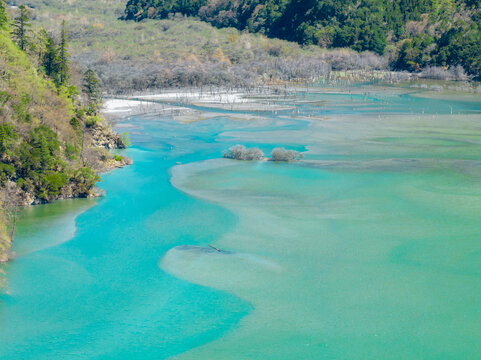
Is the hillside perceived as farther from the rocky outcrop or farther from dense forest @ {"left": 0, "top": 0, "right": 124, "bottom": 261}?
dense forest @ {"left": 0, "top": 0, "right": 124, "bottom": 261}

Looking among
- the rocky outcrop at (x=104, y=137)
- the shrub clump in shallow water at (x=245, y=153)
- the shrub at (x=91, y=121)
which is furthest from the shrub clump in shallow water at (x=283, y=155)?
the shrub at (x=91, y=121)

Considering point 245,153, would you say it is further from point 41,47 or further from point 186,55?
point 186,55

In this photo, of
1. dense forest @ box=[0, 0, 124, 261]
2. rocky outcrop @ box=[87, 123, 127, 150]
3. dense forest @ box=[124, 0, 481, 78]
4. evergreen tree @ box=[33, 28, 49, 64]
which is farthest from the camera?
dense forest @ box=[124, 0, 481, 78]

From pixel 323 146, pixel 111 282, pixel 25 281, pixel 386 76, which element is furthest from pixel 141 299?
pixel 386 76

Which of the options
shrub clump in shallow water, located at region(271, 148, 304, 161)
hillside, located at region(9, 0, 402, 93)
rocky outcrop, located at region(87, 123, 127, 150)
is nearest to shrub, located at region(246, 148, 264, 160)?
shrub clump in shallow water, located at region(271, 148, 304, 161)

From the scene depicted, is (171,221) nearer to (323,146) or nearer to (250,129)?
(323,146)

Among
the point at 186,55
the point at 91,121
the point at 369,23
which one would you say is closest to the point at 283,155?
the point at 91,121
